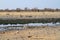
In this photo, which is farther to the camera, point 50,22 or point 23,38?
point 50,22

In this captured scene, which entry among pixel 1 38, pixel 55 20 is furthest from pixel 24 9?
pixel 1 38

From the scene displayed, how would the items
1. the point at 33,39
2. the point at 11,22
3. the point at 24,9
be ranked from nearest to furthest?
1. the point at 33,39
2. the point at 11,22
3. the point at 24,9

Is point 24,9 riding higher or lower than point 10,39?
lower

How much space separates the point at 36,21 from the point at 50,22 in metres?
1.52

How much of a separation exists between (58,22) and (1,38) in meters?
12.1

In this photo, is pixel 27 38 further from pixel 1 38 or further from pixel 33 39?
pixel 1 38

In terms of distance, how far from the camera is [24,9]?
58.6 m

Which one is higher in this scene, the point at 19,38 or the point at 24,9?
the point at 19,38

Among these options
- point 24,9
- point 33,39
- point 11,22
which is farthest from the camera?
point 24,9

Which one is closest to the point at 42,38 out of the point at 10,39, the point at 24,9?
the point at 10,39

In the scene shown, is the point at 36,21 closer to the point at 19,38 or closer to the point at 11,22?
the point at 11,22

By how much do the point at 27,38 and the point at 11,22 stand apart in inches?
427

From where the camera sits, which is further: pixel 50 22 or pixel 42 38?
pixel 50 22

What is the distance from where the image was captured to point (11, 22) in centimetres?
2827
